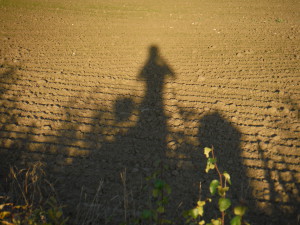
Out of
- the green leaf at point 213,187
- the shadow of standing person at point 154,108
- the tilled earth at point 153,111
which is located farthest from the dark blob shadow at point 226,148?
the green leaf at point 213,187

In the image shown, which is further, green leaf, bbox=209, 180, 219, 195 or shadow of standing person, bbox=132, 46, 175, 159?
shadow of standing person, bbox=132, 46, 175, 159

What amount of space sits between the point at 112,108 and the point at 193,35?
428 cm

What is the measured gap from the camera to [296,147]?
3.01 m

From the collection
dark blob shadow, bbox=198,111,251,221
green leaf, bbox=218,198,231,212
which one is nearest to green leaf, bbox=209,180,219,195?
green leaf, bbox=218,198,231,212

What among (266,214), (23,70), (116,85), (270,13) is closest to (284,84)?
(266,214)

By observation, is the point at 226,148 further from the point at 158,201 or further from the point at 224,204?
the point at 224,204

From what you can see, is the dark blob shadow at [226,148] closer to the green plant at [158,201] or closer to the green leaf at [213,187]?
the green plant at [158,201]

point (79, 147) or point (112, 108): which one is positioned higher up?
point (112, 108)

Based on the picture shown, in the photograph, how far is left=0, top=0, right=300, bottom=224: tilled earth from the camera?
255 centimetres

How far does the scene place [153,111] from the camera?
3.66 metres

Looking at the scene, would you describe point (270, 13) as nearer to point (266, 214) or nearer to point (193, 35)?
point (193, 35)

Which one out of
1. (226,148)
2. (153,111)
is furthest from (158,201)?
(153,111)

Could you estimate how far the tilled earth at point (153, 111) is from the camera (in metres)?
2.55

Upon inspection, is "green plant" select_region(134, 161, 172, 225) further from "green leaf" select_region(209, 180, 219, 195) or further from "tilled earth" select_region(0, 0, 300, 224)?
"tilled earth" select_region(0, 0, 300, 224)
